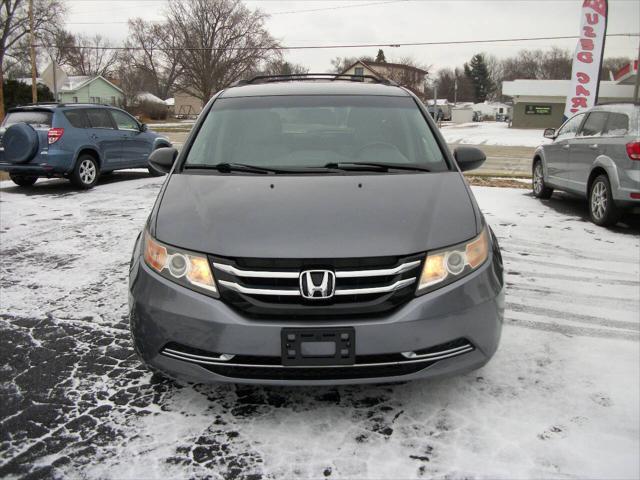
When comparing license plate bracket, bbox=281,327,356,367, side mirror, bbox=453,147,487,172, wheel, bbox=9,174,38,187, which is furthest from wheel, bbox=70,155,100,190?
license plate bracket, bbox=281,327,356,367

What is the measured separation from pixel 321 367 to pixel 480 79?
117352 mm

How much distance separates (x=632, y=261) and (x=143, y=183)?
8742 millimetres

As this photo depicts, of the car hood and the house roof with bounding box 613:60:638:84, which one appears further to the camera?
the house roof with bounding box 613:60:638:84

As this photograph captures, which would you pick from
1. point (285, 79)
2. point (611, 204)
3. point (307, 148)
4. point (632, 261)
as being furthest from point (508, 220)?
point (307, 148)

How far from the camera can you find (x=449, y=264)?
2.51m

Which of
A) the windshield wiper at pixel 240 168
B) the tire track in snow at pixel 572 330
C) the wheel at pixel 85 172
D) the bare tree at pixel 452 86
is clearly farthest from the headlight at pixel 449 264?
the bare tree at pixel 452 86

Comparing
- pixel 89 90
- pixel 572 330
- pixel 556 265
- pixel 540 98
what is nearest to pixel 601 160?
pixel 556 265

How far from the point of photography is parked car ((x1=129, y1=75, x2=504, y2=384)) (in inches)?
92.1

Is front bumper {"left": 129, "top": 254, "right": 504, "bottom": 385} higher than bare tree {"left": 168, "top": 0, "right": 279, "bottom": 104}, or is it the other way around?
bare tree {"left": 168, "top": 0, "right": 279, "bottom": 104}

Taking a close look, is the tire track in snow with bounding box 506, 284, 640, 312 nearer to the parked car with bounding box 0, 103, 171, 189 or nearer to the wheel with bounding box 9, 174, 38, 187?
the parked car with bounding box 0, 103, 171, 189

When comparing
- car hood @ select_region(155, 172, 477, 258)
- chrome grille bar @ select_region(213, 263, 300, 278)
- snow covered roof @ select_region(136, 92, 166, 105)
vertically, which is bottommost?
chrome grille bar @ select_region(213, 263, 300, 278)

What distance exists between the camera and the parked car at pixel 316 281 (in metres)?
2.34

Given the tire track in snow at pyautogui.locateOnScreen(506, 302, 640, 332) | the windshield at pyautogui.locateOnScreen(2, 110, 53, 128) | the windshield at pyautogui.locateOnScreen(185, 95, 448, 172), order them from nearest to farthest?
the windshield at pyautogui.locateOnScreen(185, 95, 448, 172) < the tire track in snow at pyautogui.locateOnScreen(506, 302, 640, 332) < the windshield at pyautogui.locateOnScreen(2, 110, 53, 128)

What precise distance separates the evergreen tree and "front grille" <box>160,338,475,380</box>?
11481cm
